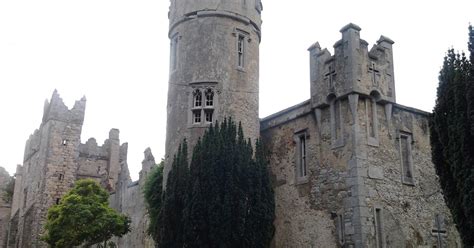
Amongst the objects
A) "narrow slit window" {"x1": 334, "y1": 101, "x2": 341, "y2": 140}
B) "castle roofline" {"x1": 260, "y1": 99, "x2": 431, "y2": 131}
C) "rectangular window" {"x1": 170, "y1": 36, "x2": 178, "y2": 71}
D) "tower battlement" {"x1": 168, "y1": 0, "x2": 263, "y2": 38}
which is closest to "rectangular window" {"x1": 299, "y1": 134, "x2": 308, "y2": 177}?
"castle roofline" {"x1": 260, "y1": 99, "x2": 431, "y2": 131}

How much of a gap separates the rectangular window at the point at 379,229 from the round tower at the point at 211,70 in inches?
223

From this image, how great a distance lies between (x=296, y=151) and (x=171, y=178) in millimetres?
4777

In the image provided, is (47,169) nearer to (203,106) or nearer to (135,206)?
(135,206)

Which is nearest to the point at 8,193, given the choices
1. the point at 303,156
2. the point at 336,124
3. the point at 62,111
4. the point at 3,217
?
the point at 3,217

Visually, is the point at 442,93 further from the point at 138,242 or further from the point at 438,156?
the point at 138,242

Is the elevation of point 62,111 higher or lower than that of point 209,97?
higher

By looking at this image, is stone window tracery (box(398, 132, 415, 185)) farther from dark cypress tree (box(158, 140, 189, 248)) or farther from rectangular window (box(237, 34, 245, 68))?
dark cypress tree (box(158, 140, 189, 248))

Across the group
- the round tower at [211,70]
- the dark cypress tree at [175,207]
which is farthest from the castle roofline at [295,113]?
the dark cypress tree at [175,207]

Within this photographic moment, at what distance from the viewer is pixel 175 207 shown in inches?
717

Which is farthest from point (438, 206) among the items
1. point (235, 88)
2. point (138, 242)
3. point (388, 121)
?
point (138, 242)

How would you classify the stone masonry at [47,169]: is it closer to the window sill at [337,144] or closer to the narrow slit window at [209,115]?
the narrow slit window at [209,115]

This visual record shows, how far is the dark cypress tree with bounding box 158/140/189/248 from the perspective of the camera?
17.9 m

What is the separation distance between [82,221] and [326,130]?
15307 millimetres

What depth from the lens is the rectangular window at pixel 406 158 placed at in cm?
1798
